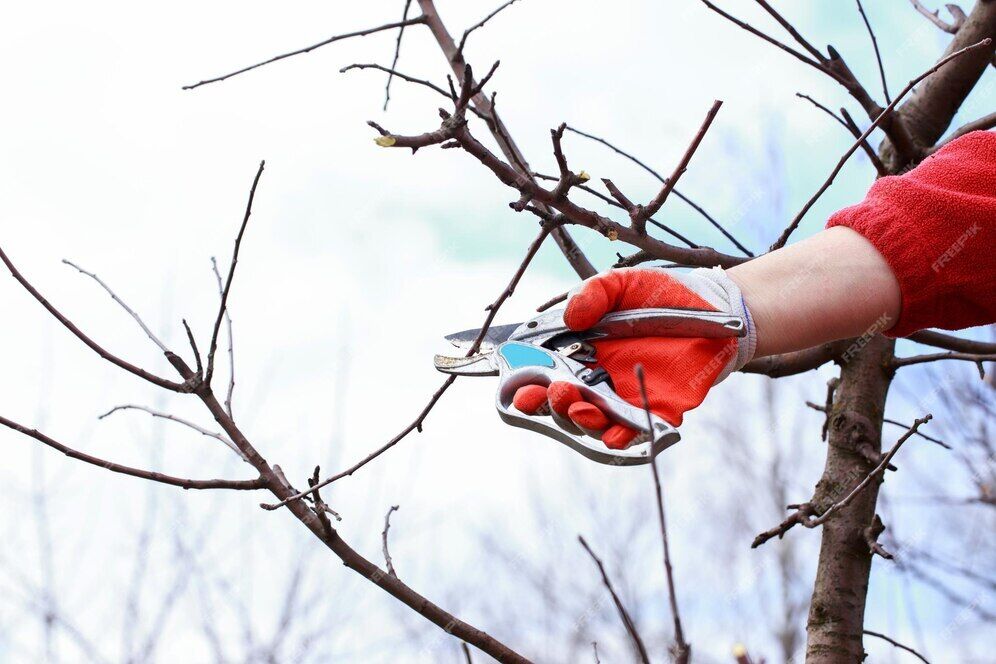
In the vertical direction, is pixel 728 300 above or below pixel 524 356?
above

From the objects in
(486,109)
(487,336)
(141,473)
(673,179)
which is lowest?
(141,473)

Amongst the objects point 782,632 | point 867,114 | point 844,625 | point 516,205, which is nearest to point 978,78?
point 867,114

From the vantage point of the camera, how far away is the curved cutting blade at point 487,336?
76.2 inches

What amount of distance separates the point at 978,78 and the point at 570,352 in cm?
157

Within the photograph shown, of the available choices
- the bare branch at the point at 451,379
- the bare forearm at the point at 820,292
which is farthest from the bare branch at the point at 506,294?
the bare forearm at the point at 820,292

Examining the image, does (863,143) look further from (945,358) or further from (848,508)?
(848,508)

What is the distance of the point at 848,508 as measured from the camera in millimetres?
2381

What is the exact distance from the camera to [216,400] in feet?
6.50

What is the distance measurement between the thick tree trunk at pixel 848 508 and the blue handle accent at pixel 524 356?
976 millimetres

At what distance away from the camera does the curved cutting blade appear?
194 centimetres

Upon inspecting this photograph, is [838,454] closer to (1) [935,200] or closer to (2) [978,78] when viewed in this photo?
(1) [935,200]

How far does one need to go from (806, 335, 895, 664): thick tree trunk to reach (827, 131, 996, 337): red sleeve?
58 centimetres

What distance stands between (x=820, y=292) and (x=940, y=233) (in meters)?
0.24

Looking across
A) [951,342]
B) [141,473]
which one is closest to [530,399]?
[141,473]
